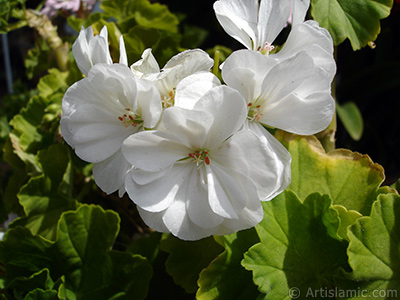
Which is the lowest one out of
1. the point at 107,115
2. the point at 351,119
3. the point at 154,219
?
the point at 351,119

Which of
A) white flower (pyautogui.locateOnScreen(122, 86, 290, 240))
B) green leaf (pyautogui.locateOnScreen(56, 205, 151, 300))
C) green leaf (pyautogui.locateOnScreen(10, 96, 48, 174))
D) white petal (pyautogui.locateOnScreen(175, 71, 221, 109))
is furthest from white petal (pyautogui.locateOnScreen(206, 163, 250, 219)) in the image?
green leaf (pyautogui.locateOnScreen(10, 96, 48, 174))

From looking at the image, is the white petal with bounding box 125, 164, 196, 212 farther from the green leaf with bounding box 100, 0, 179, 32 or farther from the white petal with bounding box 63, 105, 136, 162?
the green leaf with bounding box 100, 0, 179, 32

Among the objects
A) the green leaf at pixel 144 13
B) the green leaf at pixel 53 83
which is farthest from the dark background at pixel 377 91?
the green leaf at pixel 53 83

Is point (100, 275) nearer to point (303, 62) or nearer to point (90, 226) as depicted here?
point (90, 226)

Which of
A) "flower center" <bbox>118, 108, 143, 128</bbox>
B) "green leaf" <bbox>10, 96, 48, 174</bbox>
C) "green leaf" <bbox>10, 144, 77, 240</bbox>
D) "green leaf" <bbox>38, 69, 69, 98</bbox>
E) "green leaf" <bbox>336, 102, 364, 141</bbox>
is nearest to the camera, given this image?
"flower center" <bbox>118, 108, 143, 128</bbox>

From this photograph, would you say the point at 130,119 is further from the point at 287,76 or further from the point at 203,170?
the point at 287,76

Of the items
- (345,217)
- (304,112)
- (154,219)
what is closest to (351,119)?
(345,217)

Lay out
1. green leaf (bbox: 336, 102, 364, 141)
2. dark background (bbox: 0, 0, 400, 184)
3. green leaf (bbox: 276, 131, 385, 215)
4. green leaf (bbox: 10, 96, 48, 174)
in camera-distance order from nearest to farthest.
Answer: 1. green leaf (bbox: 276, 131, 385, 215)
2. green leaf (bbox: 10, 96, 48, 174)
3. green leaf (bbox: 336, 102, 364, 141)
4. dark background (bbox: 0, 0, 400, 184)
